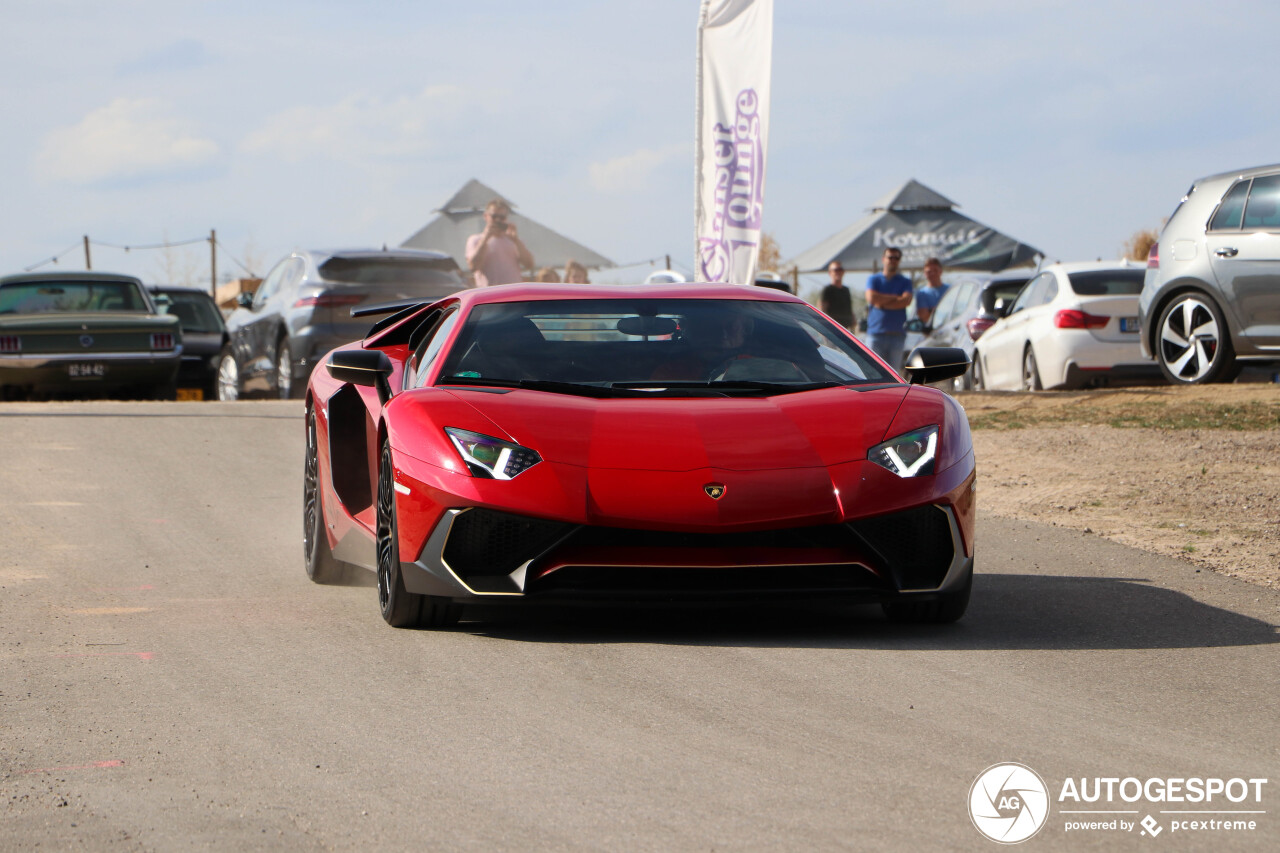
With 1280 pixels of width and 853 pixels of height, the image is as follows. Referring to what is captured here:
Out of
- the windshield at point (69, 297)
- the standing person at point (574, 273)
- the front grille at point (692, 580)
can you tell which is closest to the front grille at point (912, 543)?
the front grille at point (692, 580)

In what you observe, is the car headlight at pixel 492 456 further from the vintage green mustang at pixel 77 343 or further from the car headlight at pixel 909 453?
the vintage green mustang at pixel 77 343

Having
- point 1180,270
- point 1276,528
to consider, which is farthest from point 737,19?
point 1276,528

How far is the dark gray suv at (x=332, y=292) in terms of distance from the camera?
16.5 m

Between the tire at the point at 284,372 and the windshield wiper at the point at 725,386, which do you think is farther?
the tire at the point at 284,372

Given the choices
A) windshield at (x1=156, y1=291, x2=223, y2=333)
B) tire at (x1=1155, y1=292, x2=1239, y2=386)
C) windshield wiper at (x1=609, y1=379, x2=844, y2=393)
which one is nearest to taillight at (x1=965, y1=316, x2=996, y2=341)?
tire at (x1=1155, y1=292, x2=1239, y2=386)

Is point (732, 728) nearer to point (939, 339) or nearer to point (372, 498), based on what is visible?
point (372, 498)

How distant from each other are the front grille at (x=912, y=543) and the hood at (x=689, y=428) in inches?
9.4

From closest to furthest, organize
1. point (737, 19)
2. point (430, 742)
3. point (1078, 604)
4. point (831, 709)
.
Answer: point (430, 742), point (831, 709), point (1078, 604), point (737, 19)

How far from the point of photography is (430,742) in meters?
4.06

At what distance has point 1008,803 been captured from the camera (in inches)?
136

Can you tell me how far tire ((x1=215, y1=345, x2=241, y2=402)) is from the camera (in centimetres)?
1903

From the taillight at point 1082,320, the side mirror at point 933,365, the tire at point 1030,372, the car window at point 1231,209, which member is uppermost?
the car window at point 1231,209

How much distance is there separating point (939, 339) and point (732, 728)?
16193 millimetres

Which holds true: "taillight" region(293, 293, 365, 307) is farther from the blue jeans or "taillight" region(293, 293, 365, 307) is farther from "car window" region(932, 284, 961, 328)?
"car window" region(932, 284, 961, 328)
